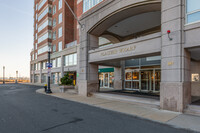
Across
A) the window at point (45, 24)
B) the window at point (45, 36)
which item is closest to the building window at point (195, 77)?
the window at point (45, 36)

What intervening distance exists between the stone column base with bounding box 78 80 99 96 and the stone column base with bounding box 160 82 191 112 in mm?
7866

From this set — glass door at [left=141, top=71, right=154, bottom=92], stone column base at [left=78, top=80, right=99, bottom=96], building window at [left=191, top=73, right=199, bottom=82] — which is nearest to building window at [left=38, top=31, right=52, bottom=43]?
stone column base at [left=78, top=80, right=99, bottom=96]

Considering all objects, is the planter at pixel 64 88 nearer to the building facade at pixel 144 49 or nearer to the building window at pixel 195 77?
the building facade at pixel 144 49

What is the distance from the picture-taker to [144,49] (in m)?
9.46

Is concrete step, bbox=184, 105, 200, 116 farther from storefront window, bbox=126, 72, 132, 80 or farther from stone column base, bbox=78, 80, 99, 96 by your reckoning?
storefront window, bbox=126, 72, 132, 80

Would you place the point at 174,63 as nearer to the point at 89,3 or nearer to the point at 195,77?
the point at 195,77

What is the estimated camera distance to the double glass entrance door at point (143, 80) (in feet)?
50.8

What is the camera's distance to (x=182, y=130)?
502cm

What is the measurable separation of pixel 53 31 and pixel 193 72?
3355 cm

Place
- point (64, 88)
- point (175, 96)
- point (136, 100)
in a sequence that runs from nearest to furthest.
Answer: point (175, 96) < point (136, 100) < point (64, 88)

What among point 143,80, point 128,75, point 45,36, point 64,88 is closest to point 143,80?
point 143,80

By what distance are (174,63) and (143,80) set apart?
942 cm

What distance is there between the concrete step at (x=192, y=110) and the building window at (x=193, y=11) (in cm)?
485

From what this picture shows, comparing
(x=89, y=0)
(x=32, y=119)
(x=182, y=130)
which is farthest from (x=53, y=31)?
(x=182, y=130)
